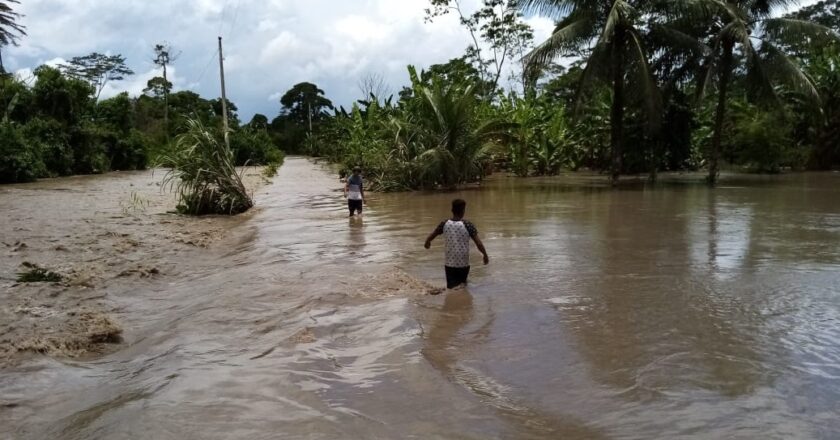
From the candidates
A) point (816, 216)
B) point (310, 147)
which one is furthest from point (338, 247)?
point (310, 147)

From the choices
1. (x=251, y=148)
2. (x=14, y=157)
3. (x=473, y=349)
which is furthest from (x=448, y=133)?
(x=251, y=148)

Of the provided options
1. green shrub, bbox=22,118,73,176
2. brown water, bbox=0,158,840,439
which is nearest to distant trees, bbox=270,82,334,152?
green shrub, bbox=22,118,73,176

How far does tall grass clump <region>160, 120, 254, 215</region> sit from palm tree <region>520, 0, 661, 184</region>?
36.5 ft

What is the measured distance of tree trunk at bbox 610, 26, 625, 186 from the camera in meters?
22.3

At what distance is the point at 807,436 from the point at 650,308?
282 cm

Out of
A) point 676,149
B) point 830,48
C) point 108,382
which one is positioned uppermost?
point 830,48

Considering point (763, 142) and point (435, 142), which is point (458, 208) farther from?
point (763, 142)

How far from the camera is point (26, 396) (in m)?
4.43

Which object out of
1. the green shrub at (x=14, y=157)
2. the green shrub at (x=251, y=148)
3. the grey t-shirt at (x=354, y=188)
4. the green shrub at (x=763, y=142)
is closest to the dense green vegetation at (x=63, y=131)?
the green shrub at (x=14, y=157)

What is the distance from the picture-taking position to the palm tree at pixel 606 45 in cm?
2166

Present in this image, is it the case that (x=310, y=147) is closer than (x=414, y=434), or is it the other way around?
(x=414, y=434)

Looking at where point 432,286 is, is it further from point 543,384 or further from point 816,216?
point 816,216

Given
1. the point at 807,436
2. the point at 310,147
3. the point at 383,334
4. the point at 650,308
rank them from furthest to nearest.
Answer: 1. the point at 310,147
2. the point at 650,308
3. the point at 383,334
4. the point at 807,436

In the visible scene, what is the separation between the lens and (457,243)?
7184 mm
